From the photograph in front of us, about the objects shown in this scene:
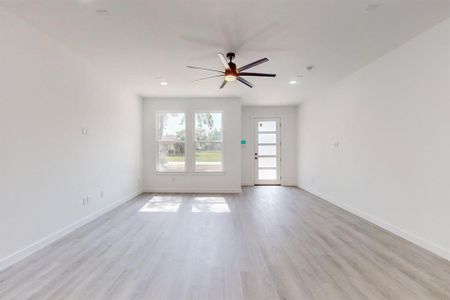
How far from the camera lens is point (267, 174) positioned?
26.8 ft

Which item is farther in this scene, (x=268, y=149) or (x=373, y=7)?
(x=268, y=149)

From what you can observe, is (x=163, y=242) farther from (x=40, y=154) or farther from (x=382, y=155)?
(x=382, y=155)

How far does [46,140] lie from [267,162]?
6311mm

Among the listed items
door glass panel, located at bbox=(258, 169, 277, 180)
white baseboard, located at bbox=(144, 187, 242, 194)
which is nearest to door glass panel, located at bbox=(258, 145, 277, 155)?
door glass panel, located at bbox=(258, 169, 277, 180)

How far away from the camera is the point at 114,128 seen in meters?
5.14

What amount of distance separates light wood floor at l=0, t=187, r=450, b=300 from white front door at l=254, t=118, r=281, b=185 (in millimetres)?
3845

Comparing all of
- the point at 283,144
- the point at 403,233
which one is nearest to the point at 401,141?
the point at 403,233

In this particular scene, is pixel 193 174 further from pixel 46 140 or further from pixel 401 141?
pixel 401 141

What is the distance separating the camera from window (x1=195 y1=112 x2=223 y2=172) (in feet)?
22.7

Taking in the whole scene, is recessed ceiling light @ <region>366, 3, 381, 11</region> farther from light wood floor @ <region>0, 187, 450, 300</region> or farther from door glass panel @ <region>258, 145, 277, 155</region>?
door glass panel @ <region>258, 145, 277, 155</region>

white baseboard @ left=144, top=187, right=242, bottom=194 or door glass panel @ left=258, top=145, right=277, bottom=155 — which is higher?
door glass panel @ left=258, top=145, right=277, bottom=155

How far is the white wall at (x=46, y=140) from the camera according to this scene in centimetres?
265

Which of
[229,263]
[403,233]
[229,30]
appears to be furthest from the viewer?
[403,233]

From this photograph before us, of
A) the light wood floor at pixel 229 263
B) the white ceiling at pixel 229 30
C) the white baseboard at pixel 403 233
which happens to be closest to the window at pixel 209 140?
the white ceiling at pixel 229 30
